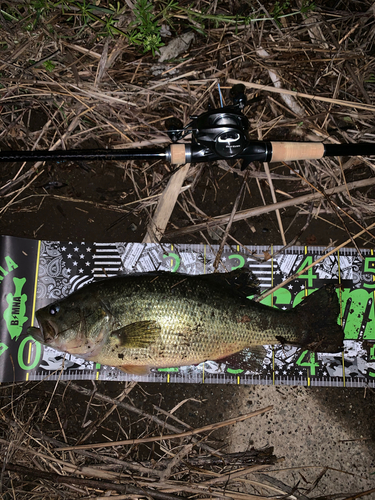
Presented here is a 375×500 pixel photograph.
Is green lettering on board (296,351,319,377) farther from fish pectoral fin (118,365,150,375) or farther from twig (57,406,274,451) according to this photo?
fish pectoral fin (118,365,150,375)

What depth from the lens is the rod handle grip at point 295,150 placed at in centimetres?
271

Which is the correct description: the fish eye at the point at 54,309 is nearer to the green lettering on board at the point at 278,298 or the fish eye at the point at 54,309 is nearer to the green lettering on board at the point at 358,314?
the green lettering on board at the point at 278,298

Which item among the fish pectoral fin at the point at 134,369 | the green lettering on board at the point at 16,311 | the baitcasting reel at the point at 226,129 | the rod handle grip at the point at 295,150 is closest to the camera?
the baitcasting reel at the point at 226,129

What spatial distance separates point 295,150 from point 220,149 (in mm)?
674

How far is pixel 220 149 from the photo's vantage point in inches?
99.0

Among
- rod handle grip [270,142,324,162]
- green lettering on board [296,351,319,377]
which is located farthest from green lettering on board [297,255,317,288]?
rod handle grip [270,142,324,162]

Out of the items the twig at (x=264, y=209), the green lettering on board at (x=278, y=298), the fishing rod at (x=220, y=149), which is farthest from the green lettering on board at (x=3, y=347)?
the green lettering on board at (x=278, y=298)

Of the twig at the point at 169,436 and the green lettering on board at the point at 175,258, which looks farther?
the green lettering on board at the point at 175,258

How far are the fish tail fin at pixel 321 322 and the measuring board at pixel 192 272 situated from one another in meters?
0.20

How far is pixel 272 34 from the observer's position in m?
3.12

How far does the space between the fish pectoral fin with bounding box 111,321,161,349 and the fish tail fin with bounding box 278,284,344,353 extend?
47.8 inches

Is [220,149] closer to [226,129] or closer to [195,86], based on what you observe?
[226,129]

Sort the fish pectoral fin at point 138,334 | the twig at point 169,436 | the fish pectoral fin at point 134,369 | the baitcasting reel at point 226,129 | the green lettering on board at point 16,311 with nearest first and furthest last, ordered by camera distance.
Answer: the baitcasting reel at point 226,129 → the fish pectoral fin at point 138,334 → the fish pectoral fin at point 134,369 → the twig at point 169,436 → the green lettering on board at point 16,311

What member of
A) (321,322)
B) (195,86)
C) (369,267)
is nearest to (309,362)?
(321,322)
